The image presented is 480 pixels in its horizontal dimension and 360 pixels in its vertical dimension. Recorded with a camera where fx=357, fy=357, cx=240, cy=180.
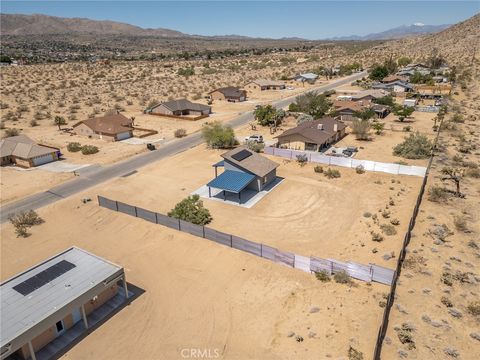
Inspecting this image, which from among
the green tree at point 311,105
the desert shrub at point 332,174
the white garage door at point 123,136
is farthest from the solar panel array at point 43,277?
the green tree at point 311,105

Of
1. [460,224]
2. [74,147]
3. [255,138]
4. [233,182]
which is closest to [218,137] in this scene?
[255,138]

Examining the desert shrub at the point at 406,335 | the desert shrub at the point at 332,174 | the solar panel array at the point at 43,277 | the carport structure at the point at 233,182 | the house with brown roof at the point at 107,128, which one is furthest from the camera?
the house with brown roof at the point at 107,128

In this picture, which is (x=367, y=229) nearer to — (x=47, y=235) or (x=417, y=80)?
(x=47, y=235)

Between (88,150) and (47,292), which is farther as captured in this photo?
(88,150)

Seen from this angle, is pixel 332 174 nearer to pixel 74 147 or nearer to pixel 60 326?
pixel 60 326

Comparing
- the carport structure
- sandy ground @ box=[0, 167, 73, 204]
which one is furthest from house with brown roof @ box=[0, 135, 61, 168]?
the carport structure

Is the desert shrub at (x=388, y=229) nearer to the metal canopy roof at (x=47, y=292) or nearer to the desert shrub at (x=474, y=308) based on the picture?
the desert shrub at (x=474, y=308)

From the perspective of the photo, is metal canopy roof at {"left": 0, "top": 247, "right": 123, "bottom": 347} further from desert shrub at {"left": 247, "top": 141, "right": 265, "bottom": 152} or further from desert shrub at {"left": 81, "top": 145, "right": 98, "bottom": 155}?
desert shrub at {"left": 247, "top": 141, "right": 265, "bottom": 152}
